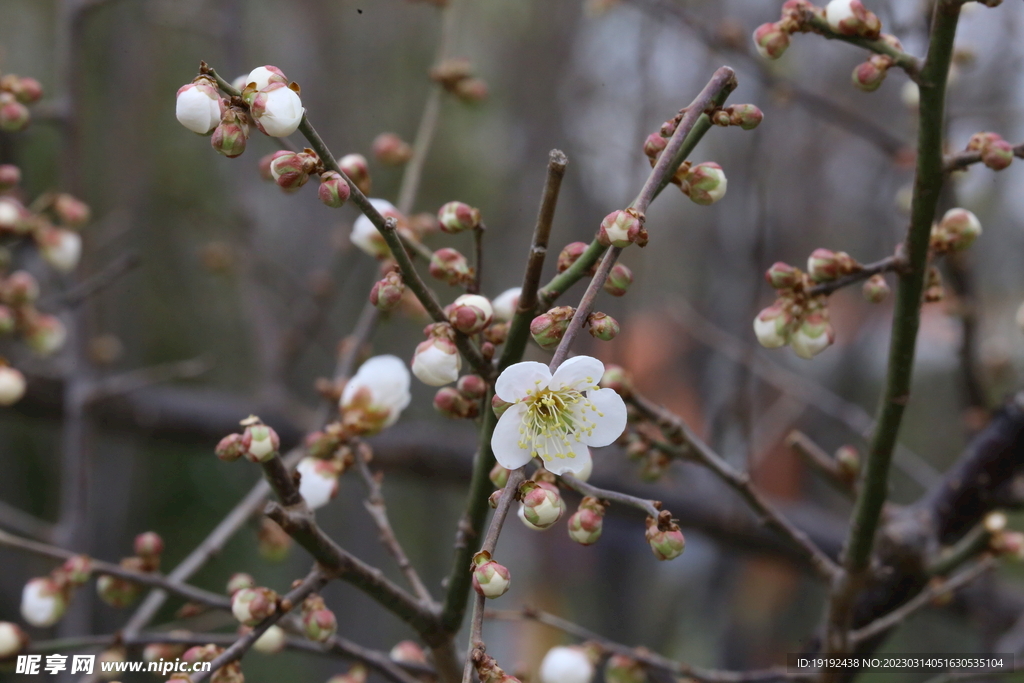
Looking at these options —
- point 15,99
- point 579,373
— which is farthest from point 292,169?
point 15,99

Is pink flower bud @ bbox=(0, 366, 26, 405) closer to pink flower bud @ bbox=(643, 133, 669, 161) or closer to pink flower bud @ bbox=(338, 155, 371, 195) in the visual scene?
pink flower bud @ bbox=(338, 155, 371, 195)

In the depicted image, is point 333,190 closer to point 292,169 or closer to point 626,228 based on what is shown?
point 292,169

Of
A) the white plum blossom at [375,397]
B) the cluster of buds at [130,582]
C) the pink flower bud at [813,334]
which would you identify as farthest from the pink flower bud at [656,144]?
the cluster of buds at [130,582]

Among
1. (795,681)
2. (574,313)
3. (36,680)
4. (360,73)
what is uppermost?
(360,73)

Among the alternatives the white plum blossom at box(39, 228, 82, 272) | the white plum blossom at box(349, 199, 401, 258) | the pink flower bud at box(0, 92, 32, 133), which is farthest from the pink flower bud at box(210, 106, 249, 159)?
the white plum blossom at box(39, 228, 82, 272)

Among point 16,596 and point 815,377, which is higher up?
point 815,377

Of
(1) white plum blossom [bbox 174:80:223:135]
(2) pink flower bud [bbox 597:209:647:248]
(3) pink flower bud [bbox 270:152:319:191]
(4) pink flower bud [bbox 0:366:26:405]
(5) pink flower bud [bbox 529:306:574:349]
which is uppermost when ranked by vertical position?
(1) white plum blossom [bbox 174:80:223:135]

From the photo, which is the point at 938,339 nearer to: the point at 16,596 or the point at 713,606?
the point at 713,606

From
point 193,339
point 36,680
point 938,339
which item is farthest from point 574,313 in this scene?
point 193,339
